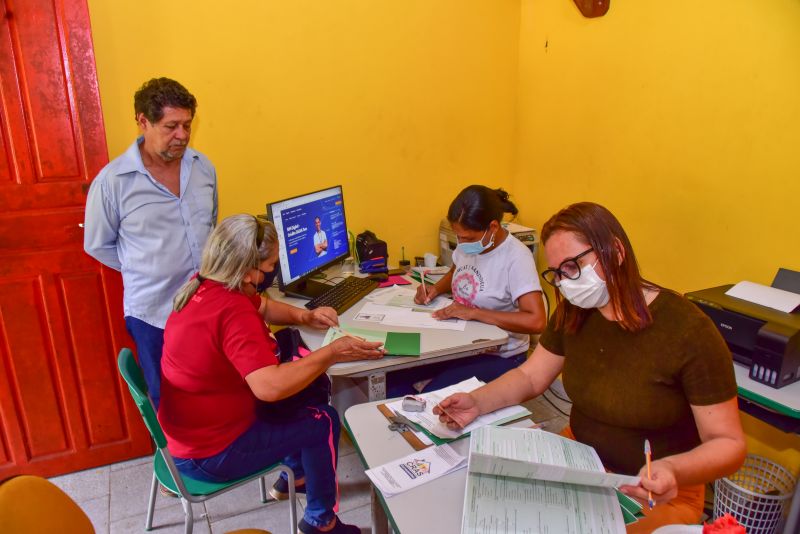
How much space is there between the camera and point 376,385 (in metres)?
1.95

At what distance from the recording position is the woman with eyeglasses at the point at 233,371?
1.62 meters

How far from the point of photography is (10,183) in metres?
2.18

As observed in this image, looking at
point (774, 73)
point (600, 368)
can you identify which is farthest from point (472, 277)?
point (774, 73)

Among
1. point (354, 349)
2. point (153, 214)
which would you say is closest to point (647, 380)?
point (354, 349)

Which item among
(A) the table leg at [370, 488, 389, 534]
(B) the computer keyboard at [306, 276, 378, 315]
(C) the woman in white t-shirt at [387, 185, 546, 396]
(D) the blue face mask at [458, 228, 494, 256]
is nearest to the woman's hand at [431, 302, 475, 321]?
(C) the woman in white t-shirt at [387, 185, 546, 396]

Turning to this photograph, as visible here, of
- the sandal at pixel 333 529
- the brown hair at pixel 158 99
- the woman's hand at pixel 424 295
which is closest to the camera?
the sandal at pixel 333 529

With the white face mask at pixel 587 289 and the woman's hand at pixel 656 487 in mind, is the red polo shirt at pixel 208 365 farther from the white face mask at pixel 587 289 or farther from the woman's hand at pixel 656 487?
the woman's hand at pixel 656 487

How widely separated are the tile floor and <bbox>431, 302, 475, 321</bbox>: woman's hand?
34.8 inches

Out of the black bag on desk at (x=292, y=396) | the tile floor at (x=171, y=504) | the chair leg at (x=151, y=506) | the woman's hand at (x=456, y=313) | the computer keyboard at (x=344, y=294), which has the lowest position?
the tile floor at (x=171, y=504)

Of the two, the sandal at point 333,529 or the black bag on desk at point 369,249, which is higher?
the black bag on desk at point 369,249

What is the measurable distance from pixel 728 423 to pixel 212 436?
1.46 metres

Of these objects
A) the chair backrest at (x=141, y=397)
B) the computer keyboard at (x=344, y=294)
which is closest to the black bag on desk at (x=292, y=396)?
the computer keyboard at (x=344, y=294)

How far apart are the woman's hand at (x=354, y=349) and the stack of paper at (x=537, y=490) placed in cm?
69

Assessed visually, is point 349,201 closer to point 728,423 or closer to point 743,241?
point 743,241
